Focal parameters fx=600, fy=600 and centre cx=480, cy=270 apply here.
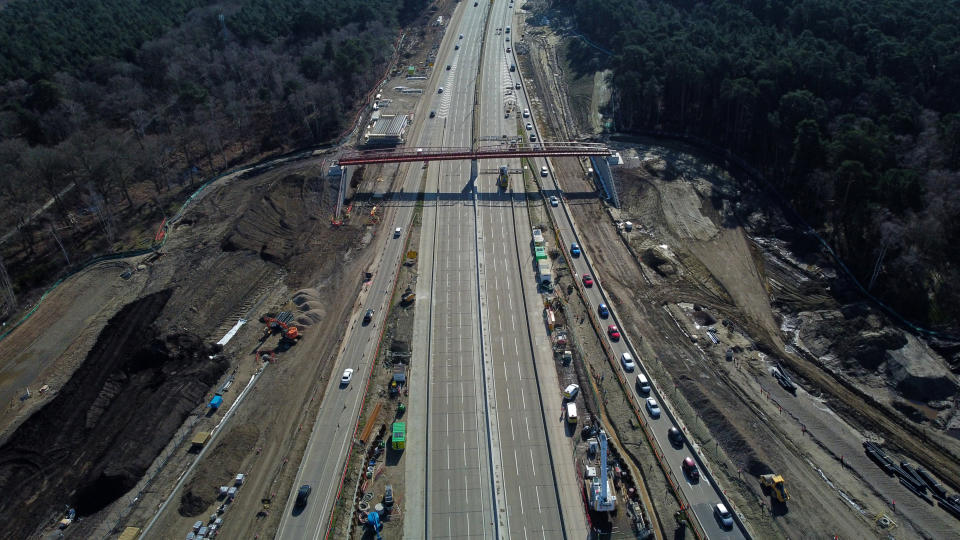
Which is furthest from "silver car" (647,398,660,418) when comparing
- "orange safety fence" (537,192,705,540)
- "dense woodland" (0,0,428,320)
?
"dense woodland" (0,0,428,320)

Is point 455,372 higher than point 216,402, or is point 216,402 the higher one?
point 455,372

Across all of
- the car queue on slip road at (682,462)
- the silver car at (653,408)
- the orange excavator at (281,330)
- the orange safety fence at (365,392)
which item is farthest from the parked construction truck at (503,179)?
the silver car at (653,408)

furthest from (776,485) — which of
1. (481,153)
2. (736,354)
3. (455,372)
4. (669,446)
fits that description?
(481,153)

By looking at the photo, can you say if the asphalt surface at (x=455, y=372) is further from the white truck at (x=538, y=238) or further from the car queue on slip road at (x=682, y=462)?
the car queue on slip road at (x=682, y=462)

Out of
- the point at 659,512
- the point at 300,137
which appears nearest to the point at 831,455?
the point at 659,512

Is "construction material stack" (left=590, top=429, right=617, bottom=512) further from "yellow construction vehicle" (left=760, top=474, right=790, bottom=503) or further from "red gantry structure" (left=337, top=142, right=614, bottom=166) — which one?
"red gantry structure" (left=337, top=142, right=614, bottom=166)

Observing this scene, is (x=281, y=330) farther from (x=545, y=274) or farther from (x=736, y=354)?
(x=736, y=354)

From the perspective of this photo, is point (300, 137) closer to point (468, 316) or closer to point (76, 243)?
point (76, 243)
